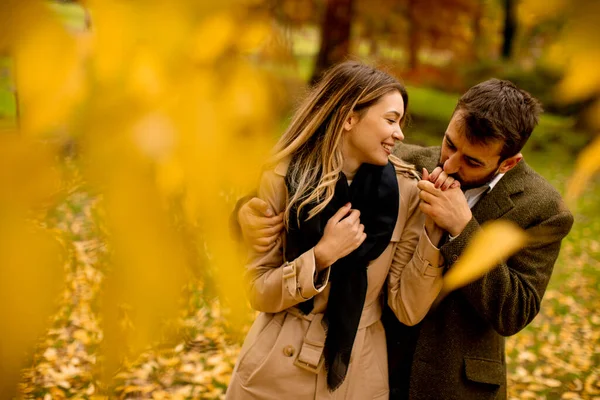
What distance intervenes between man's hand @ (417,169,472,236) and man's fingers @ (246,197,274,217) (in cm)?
44

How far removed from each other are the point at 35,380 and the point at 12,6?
142 inches

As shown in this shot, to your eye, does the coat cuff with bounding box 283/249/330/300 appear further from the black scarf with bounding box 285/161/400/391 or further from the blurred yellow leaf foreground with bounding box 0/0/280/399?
the blurred yellow leaf foreground with bounding box 0/0/280/399

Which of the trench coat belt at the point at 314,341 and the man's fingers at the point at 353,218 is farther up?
the man's fingers at the point at 353,218

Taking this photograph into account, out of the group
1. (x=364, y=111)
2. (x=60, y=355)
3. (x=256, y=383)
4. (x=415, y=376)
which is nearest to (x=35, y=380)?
(x=60, y=355)

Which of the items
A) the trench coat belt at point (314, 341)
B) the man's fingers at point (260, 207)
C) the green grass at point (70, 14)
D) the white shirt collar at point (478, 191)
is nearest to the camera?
the green grass at point (70, 14)

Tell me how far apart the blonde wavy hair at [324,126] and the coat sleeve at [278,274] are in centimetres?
7

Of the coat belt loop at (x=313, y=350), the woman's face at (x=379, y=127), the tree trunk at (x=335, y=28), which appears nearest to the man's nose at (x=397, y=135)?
the woman's face at (x=379, y=127)

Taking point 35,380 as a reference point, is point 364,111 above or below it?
above

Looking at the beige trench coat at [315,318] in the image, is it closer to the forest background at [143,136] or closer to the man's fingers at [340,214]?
the man's fingers at [340,214]

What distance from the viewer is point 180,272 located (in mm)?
787

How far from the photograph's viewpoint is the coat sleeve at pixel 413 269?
157 centimetres

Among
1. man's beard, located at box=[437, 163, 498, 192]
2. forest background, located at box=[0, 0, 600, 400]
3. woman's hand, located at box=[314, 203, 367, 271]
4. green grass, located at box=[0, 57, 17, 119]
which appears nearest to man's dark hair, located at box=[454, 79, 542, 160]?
man's beard, located at box=[437, 163, 498, 192]

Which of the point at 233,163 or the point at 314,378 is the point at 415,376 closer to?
the point at 314,378

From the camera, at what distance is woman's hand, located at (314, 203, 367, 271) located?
61.1 inches
